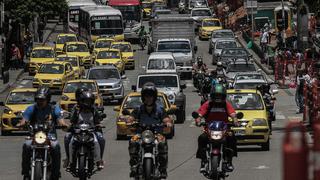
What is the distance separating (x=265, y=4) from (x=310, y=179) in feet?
273

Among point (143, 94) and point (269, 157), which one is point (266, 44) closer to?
point (269, 157)

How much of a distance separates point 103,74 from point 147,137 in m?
31.4

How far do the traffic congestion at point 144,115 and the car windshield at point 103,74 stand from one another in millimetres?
76

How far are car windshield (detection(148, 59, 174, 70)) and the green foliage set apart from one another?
17587mm

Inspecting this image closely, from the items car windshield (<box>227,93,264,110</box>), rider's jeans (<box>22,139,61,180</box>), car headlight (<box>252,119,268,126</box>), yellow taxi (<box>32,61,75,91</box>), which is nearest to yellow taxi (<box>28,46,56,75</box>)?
yellow taxi (<box>32,61,75,91</box>)

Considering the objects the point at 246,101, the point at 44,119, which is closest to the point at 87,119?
the point at 44,119

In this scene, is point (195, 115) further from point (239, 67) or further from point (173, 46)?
point (173, 46)

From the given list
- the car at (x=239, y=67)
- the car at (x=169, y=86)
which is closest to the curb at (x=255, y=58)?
the car at (x=239, y=67)

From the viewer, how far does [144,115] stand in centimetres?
1477

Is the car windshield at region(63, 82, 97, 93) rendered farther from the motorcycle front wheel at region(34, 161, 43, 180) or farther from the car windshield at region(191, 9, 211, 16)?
the car windshield at region(191, 9, 211, 16)

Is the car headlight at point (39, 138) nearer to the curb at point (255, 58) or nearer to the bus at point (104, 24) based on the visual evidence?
the curb at point (255, 58)

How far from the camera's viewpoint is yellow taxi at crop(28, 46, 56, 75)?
59.4 metres

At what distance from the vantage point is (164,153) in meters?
14.7

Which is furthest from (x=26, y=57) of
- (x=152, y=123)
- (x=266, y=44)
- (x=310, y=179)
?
(x=310, y=179)
